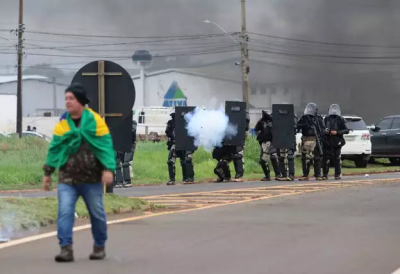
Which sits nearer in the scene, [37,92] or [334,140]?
[334,140]

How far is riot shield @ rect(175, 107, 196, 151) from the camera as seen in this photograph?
16953 millimetres

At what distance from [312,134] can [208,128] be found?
7.94ft

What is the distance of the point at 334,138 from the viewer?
1753cm

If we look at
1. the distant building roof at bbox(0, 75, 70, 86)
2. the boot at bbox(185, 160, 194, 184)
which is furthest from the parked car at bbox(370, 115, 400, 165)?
the distant building roof at bbox(0, 75, 70, 86)

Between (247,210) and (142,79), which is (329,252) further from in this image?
(142,79)

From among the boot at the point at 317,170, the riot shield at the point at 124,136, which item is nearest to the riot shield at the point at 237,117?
the boot at the point at 317,170

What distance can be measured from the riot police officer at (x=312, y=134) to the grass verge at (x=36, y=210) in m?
7.32

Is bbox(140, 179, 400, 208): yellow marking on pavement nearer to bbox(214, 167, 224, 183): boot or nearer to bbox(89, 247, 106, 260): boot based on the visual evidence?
bbox(214, 167, 224, 183): boot

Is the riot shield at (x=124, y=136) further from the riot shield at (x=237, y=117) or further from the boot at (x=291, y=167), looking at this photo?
the boot at (x=291, y=167)

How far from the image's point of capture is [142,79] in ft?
231

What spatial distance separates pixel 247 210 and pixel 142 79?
6041 centimetres

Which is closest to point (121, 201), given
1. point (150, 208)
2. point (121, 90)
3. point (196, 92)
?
point (150, 208)

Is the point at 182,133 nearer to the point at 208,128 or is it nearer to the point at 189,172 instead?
the point at 208,128

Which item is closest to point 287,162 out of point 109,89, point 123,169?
point 123,169
